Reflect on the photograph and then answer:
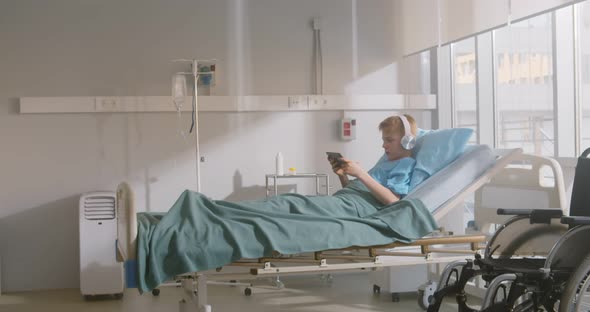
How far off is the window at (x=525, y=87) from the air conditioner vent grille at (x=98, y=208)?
2.61 metres

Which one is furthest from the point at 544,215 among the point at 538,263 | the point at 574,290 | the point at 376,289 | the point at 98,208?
the point at 98,208

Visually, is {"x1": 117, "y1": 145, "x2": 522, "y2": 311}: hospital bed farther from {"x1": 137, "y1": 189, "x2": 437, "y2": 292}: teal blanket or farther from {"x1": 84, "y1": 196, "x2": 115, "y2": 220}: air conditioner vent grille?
{"x1": 84, "y1": 196, "x2": 115, "y2": 220}: air conditioner vent grille

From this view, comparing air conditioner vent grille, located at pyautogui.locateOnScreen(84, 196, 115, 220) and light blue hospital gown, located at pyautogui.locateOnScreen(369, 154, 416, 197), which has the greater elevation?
light blue hospital gown, located at pyautogui.locateOnScreen(369, 154, 416, 197)

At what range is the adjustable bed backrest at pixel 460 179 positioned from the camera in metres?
3.59

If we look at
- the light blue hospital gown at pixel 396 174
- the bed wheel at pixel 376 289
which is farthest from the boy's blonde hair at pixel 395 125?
the bed wheel at pixel 376 289

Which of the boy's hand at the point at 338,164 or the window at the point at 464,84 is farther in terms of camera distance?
the window at the point at 464,84

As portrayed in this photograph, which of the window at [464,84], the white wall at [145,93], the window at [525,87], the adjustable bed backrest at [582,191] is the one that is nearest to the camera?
the adjustable bed backrest at [582,191]

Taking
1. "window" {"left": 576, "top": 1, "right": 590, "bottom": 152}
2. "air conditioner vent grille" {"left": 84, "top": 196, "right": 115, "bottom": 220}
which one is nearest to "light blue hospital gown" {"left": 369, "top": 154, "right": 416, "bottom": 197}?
"window" {"left": 576, "top": 1, "right": 590, "bottom": 152}

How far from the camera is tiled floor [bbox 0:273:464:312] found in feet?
14.5

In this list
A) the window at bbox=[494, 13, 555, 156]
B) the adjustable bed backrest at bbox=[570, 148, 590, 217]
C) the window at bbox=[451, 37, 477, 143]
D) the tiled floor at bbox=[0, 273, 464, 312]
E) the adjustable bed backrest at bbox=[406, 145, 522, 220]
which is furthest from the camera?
the window at bbox=[451, 37, 477, 143]

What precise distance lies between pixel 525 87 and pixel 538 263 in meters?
1.95

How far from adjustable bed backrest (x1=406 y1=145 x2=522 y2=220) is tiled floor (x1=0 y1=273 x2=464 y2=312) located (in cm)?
93

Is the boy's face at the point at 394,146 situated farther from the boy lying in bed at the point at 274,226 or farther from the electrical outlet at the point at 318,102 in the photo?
the electrical outlet at the point at 318,102

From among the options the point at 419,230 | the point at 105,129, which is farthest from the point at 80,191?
the point at 419,230
